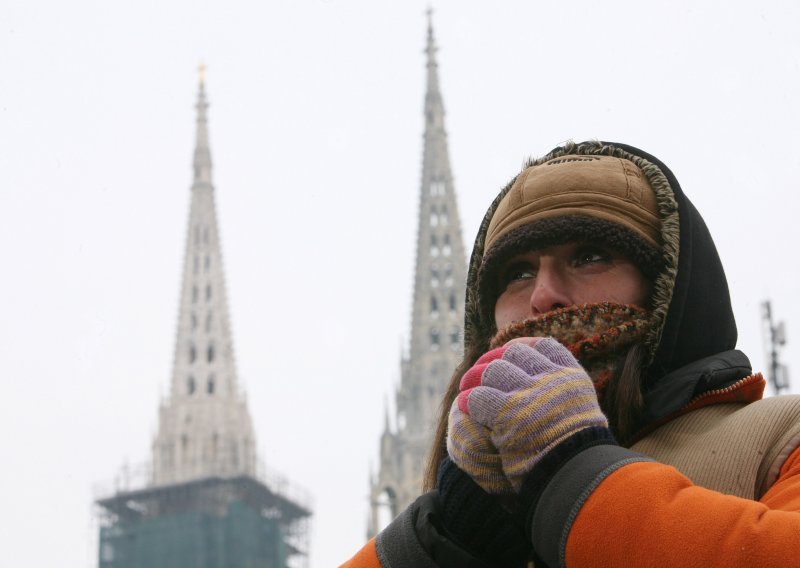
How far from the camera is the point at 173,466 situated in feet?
248

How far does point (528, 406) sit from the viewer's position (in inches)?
87.8

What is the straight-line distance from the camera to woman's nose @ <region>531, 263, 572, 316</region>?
2.66m

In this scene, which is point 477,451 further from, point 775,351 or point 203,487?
point 203,487

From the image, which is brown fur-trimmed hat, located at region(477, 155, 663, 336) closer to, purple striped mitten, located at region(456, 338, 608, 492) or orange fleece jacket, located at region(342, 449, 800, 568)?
purple striped mitten, located at region(456, 338, 608, 492)

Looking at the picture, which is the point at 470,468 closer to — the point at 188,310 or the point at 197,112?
the point at 188,310

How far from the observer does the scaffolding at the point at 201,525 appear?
7388 cm

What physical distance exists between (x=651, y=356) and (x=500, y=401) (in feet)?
1.43

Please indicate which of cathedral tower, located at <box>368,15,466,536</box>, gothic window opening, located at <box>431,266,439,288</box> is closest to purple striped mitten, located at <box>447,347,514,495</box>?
cathedral tower, located at <box>368,15,466,536</box>

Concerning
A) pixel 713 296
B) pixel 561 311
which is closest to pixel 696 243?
pixel 713 296

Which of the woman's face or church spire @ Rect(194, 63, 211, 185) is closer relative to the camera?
the woman's face

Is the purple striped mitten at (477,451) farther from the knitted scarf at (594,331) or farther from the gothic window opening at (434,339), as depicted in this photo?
the gothic window opening at (434,339)

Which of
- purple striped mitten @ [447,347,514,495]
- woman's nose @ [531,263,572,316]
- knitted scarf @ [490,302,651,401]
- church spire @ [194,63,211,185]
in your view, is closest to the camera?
purple striped mitten @ [447,347,514,495]

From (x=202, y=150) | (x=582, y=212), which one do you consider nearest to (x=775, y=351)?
(x=582, y=212)

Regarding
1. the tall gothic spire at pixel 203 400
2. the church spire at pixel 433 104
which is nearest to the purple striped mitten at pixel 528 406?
the tall gothic spire at pixel 203 400
